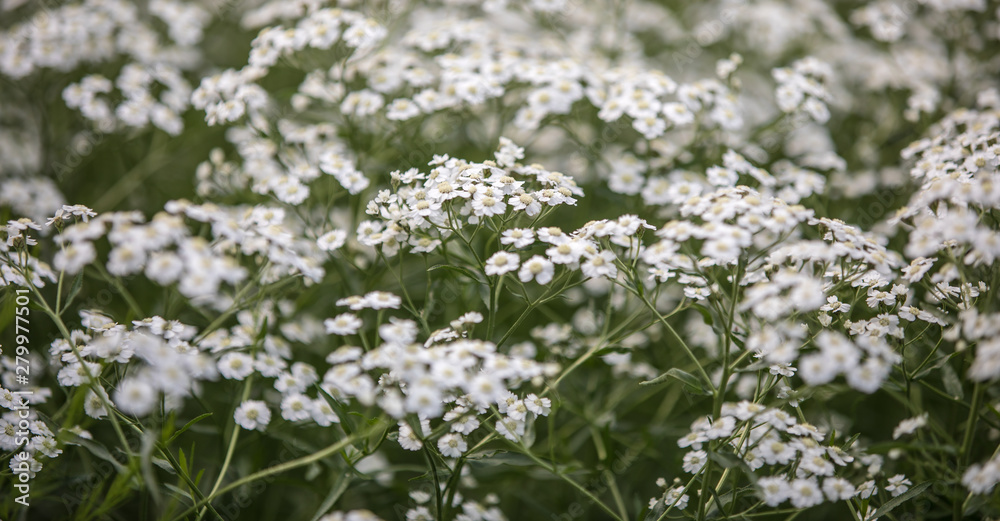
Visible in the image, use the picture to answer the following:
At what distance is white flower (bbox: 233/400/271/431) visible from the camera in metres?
1.98

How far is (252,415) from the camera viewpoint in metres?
2.01

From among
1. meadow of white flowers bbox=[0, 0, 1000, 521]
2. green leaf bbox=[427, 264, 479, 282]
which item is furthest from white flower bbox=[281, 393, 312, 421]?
green leaf bbox=[427, 264, 479, 282]

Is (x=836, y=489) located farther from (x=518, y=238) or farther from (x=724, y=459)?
(x=518, y=238)

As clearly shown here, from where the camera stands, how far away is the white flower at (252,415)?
1984 millimetres

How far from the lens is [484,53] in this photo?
284 centimetres

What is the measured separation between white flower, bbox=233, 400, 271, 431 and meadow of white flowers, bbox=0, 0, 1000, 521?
0.01 metres

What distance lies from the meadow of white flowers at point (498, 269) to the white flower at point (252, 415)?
1cm

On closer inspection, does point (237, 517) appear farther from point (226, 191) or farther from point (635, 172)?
point (635, 172)

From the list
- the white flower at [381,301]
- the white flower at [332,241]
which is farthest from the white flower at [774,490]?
the white flower at [332,241]

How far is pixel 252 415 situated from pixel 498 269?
90cm

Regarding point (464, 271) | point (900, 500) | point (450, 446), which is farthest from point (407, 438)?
point (900, 500)

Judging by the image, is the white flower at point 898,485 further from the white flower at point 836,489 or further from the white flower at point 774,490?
the white flower at point 774,490

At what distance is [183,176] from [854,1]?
444 cm

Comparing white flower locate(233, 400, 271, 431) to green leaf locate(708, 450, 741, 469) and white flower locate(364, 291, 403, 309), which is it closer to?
white flower locate(364, 291, 403, 309)
